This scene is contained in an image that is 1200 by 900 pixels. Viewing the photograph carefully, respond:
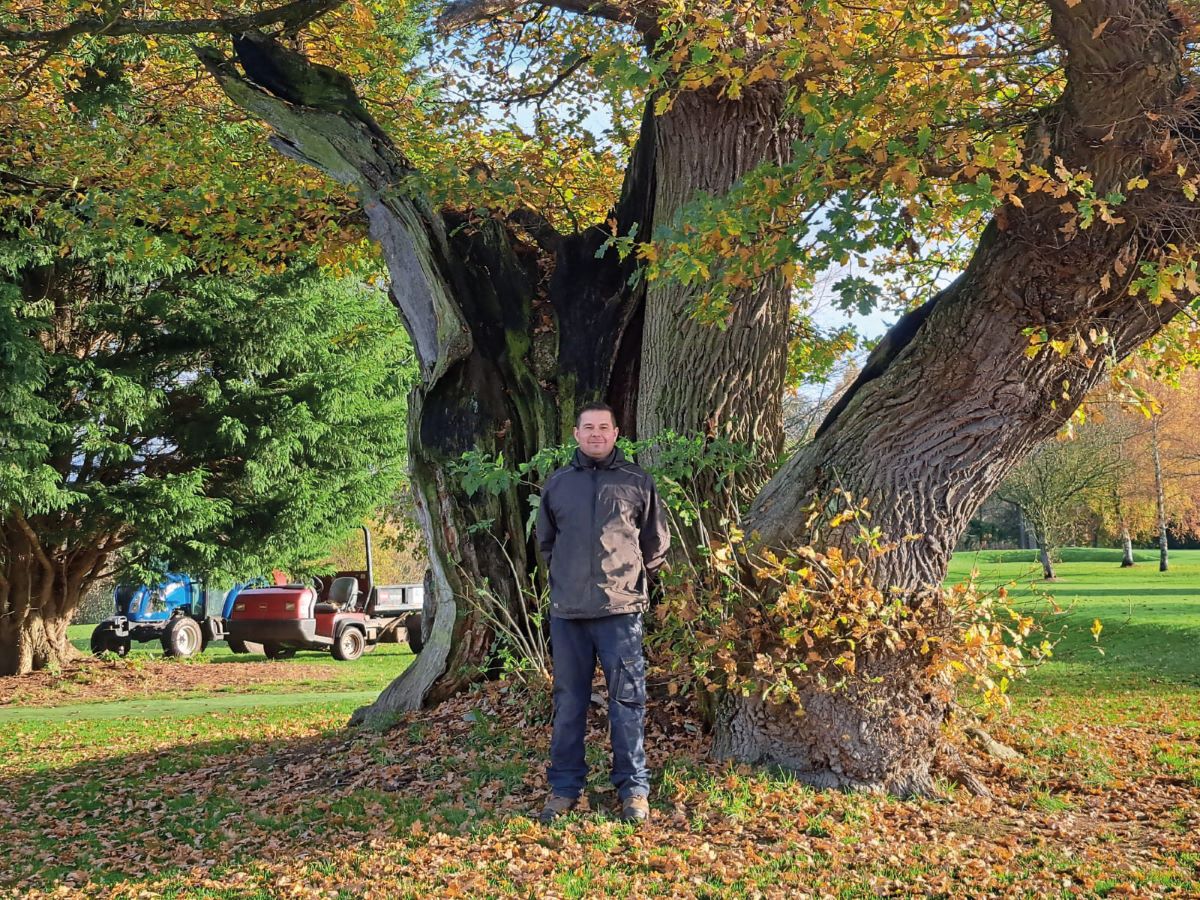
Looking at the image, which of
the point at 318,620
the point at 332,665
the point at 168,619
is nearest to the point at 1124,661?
the point at 332,665

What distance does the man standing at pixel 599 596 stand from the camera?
17.6 feet

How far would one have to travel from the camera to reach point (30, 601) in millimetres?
16969

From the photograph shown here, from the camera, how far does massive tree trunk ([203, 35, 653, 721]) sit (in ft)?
27.4

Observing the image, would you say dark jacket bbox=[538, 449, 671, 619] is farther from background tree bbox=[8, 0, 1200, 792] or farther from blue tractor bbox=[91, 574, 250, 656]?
blue tractor bbox=[91, 574, 250, 656]

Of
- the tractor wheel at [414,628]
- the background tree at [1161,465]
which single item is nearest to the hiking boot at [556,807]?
the tractor wheel at [414,628]

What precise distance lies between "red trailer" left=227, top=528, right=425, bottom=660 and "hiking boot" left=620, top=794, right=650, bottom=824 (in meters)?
14.9

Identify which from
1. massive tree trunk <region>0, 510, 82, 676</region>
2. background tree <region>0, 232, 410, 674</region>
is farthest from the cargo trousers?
massive tree trunk <region>0, 510, 82, 676</region>

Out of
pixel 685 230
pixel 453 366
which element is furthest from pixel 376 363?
pixel 685 230

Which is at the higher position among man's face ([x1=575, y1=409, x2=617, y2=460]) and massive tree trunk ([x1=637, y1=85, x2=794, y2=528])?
massive tree trunk ([x1=637, y1=85, x2=794, y2=528])

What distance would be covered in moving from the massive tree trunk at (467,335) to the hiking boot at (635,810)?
9.74 feet

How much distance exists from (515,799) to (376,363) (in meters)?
13.1

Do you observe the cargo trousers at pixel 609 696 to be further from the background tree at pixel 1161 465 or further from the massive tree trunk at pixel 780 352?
the background tree at pixel 1161 465

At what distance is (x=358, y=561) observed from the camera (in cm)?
3831

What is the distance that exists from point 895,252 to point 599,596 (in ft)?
9.61
